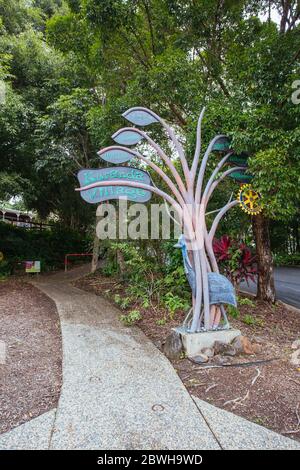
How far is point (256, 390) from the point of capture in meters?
2.90

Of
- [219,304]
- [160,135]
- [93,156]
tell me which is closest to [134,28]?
[160,135]

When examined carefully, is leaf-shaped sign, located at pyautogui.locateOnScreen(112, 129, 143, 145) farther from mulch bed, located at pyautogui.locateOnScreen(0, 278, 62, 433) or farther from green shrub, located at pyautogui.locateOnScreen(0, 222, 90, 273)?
green shrub, located at pyautogui.locateOnScreen(0, 222, 90, 273)

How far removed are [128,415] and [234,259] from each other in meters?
4.14

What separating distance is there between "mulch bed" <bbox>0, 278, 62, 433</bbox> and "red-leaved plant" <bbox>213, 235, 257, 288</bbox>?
10.6ft

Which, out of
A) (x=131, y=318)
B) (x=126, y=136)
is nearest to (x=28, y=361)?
(x=131, y=318)

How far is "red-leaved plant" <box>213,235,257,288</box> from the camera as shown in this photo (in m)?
5.86

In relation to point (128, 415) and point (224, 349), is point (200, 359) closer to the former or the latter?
point (224, 349)

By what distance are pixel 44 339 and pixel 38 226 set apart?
1041 centimetres

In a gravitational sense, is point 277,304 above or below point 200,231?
below

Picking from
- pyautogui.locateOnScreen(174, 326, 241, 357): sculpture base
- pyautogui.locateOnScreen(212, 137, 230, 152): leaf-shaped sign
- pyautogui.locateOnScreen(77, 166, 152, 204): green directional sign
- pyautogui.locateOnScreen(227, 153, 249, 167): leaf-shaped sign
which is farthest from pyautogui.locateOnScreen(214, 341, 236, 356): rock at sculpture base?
Result: pyautogui.locateOnScreen(212, 137, 230, 152): leaf-shaped sign

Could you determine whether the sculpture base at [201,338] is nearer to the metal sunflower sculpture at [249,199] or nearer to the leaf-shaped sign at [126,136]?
the metal sunflower sculpture at [249,199]

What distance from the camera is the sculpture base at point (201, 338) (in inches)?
145

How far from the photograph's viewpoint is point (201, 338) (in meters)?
3.75
